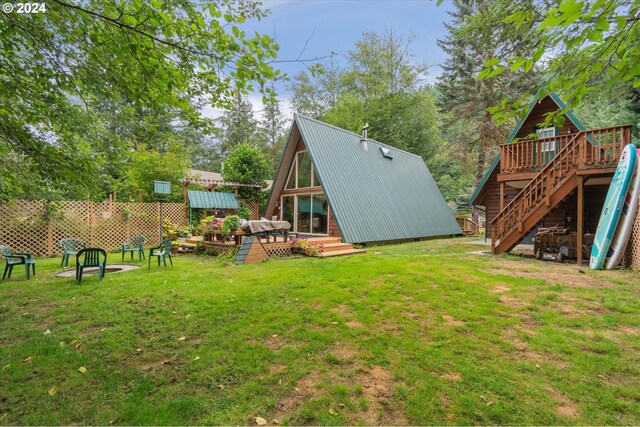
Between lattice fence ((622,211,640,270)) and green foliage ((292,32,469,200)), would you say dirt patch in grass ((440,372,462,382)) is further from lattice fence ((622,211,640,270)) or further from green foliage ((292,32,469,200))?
green foliage ((292,32,469,200))

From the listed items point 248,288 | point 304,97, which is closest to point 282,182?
point 248,288

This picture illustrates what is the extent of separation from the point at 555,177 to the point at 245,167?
12.4 metres

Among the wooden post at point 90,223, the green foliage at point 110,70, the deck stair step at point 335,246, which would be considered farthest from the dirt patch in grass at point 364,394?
the wooden post at point 90,223

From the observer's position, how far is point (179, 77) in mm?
3451

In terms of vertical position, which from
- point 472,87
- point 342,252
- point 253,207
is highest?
point 472,87

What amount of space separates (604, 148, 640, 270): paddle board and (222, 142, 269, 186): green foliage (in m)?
13.4

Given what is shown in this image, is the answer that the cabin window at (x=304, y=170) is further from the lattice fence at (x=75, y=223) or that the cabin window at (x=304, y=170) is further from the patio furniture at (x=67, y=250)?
the patio furniture at (x=67, y=250)

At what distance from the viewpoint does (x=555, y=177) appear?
7855 mm

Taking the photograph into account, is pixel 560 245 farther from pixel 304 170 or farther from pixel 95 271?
pixel 95 271

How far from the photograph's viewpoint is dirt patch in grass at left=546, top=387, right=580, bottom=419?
2.08m

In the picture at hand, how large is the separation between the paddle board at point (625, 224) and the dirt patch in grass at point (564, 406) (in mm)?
5956

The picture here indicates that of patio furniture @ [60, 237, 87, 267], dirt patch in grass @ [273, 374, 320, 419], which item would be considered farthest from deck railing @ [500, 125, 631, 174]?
patio furniture @ [60, 237, 87, 267]

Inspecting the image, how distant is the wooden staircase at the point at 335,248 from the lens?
888 cm

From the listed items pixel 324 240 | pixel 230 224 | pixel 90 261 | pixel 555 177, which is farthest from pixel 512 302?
pixel 90 261
